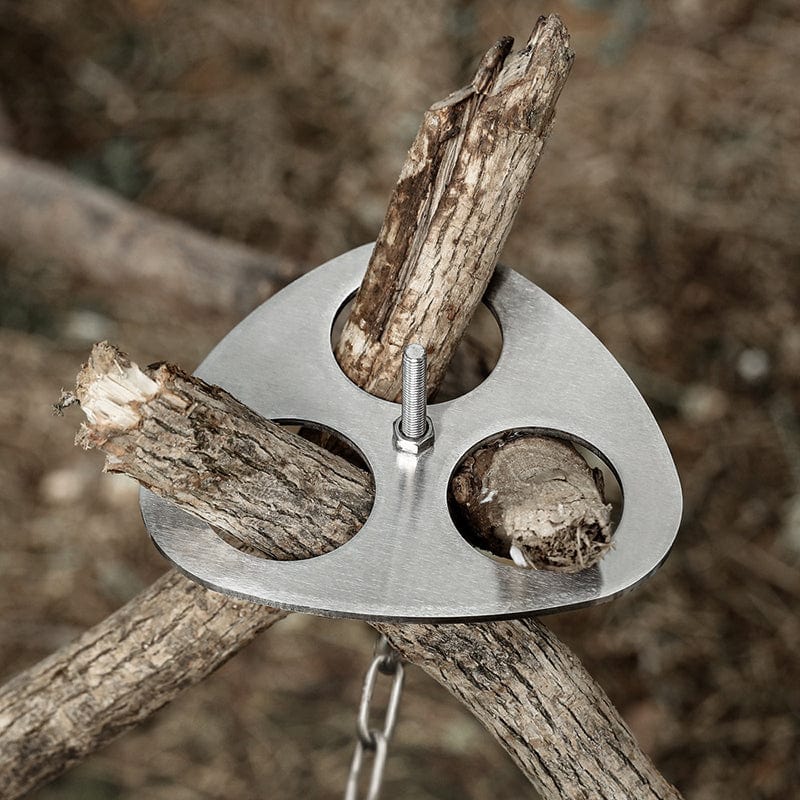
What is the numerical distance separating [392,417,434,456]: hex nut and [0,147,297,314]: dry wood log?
78cm

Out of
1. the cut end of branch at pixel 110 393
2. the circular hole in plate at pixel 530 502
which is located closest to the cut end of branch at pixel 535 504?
the circular hole in plate at pixel 530 502

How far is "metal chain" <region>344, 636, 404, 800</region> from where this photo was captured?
3.40 ft

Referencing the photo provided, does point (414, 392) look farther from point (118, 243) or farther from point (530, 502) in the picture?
point (118, 243)

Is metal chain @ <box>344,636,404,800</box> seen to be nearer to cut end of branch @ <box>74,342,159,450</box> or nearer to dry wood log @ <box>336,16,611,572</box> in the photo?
dry wood log @ <box>336,16,611,572</box>

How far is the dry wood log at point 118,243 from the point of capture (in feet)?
5.64

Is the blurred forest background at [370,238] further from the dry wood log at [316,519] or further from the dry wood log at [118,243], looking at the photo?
the dry wood log at [316,519]

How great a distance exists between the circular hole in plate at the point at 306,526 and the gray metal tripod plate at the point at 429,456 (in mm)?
15

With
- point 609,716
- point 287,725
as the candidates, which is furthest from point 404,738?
point 609,716

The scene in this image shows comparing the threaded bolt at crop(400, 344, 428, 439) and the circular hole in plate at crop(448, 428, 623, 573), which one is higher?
the threaded bolt at crop(400, 344, 428, 439)

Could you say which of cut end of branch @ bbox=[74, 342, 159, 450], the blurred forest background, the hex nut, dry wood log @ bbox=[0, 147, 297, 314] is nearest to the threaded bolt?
the hex nut

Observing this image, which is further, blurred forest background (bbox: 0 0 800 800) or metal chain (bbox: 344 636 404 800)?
blurred forest background (bbox: 0 0 800 800)

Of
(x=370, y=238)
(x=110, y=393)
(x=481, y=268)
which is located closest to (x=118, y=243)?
(x=370, y=238)

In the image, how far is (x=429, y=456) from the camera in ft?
2.98

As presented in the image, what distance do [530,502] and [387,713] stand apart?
349 millimetres
